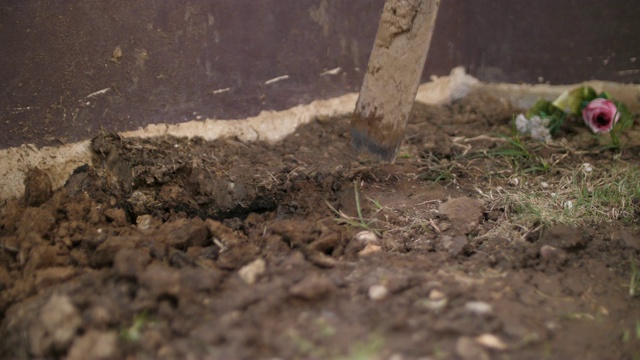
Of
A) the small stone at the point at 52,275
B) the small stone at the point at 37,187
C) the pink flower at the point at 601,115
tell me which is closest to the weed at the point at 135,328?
the small stone at the point at 52,275

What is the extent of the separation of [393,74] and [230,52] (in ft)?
2.45

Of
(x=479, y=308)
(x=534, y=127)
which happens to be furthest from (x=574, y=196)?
(x=479, y=308)

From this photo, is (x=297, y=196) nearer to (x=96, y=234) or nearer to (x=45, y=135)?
(x=96, y=234)

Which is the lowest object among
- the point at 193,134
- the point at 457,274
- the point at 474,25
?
the point at 457,274

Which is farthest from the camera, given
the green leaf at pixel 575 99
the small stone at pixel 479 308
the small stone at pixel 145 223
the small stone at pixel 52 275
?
the green leaf at pixel 575 99

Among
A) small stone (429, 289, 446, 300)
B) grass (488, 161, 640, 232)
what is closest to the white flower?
grass (488, 161, 640, 232)

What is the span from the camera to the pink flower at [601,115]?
9.48ft

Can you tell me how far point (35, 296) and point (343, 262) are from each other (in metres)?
0.84

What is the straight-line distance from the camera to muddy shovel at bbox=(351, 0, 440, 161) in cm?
232

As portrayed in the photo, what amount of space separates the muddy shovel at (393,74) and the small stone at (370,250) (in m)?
0.68

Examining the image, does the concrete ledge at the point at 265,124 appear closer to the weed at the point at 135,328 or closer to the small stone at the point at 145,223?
the small stone at the point at 145,223

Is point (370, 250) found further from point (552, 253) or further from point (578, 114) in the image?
point (578, 114)

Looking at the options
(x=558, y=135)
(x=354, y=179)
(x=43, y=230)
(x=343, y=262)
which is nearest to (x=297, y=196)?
(x=354, y=179)

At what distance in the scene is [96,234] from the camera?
6.37 ft
